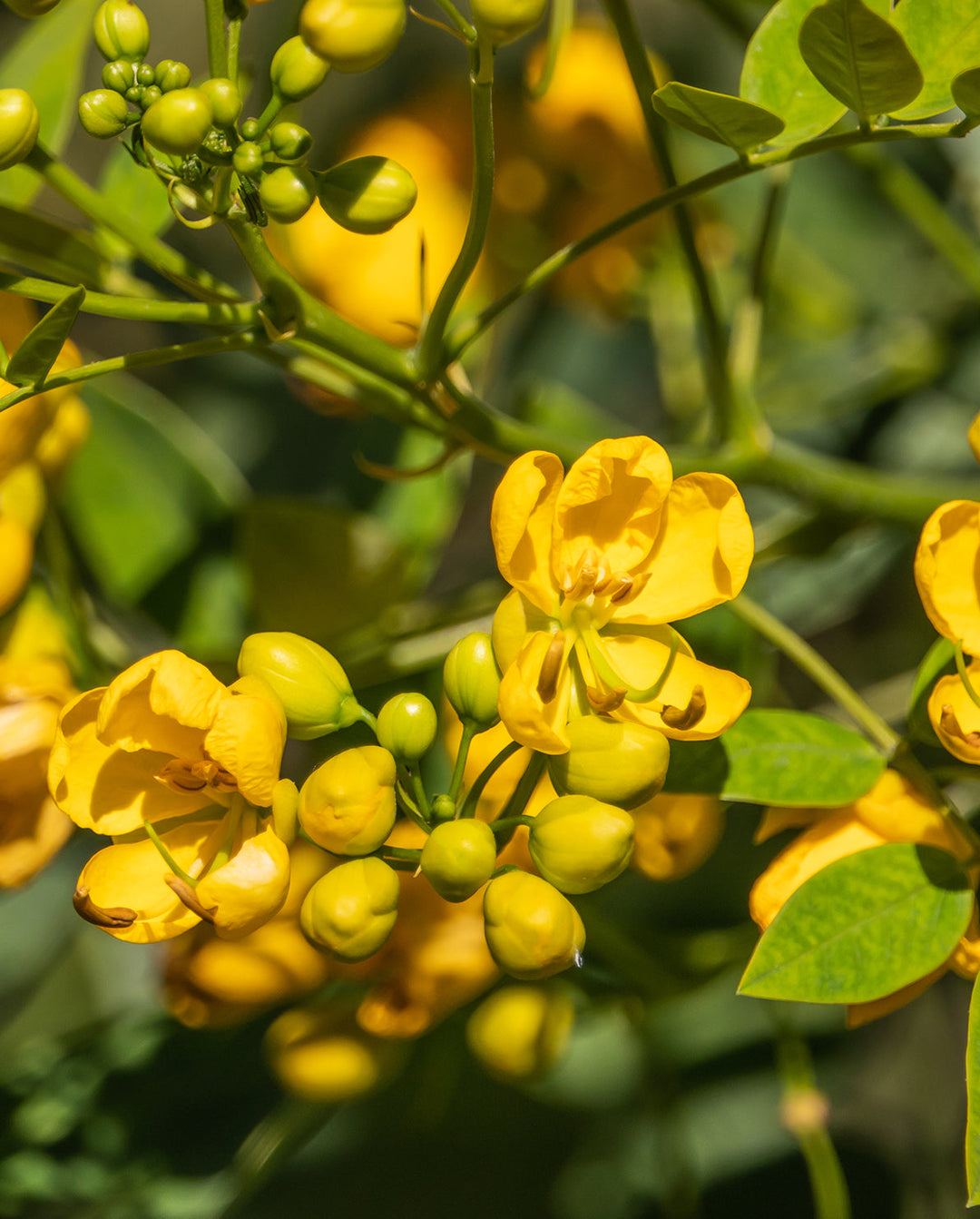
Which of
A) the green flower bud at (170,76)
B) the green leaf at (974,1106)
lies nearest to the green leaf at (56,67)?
the green flower bud at (170,76)

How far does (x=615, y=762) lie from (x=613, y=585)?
148 millimetres

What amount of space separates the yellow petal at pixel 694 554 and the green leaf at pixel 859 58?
23cm

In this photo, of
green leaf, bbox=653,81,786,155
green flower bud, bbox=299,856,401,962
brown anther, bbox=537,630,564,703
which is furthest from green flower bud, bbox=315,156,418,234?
green flower bud, bbox=299,856,401,962

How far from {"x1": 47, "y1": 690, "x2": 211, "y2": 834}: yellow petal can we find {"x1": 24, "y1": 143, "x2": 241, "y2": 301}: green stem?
25cm

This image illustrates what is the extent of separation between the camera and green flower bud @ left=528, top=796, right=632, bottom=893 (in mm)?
655

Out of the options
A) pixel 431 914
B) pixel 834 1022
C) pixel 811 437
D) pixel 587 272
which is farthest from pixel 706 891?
pixel 587 272

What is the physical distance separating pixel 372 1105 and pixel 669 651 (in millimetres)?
814

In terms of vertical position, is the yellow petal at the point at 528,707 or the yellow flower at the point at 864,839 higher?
the yellow petal at the point at 528,707

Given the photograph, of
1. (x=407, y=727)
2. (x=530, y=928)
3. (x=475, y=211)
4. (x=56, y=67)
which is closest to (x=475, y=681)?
(x=407, y=727)

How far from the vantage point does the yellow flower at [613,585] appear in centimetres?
69

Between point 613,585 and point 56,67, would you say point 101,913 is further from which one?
point 56,67

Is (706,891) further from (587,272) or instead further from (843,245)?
(843,245)

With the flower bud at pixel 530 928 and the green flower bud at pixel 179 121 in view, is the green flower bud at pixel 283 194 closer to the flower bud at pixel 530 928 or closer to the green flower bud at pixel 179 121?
the green flower bud at pixel 179 121

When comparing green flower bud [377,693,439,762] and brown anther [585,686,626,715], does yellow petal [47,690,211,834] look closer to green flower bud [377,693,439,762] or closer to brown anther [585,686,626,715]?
green flower bud [377,693,439,762]
